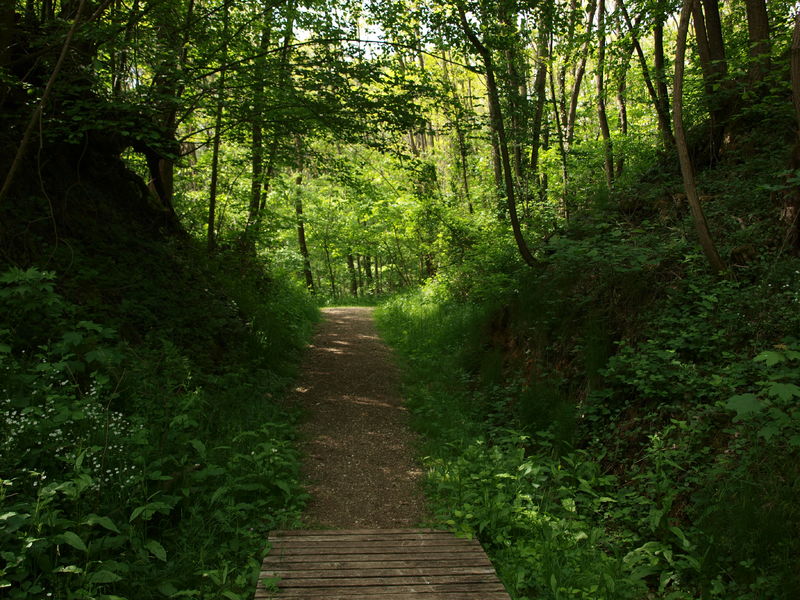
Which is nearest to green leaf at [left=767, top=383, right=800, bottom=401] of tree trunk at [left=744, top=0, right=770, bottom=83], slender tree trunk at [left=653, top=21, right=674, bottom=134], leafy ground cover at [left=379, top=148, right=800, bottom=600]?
leafy ground cover at [left=379, top=148, right=800, bottom=600]

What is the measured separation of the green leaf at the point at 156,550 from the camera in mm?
3155

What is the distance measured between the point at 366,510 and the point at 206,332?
160 inches

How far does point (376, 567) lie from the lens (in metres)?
3.56

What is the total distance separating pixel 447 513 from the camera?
14.7 feet

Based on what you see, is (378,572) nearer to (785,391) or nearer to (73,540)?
(73,540)

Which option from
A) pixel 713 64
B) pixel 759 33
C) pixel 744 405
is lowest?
pixel 744 405

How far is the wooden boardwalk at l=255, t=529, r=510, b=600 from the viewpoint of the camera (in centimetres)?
328

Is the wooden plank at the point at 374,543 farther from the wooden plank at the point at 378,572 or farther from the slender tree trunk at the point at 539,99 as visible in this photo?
the slender tree trunk at the point at 539,99

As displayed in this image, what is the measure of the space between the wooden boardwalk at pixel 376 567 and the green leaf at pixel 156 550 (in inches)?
25.9

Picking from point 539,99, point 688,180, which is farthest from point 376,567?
point 539,99

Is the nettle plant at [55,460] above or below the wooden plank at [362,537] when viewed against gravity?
above

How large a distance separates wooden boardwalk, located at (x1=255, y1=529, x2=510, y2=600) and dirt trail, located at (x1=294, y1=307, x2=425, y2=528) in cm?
41

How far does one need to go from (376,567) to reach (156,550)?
1512 mm

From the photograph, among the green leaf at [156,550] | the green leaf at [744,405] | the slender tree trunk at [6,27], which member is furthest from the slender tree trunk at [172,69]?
the green leaf at [744,405]
